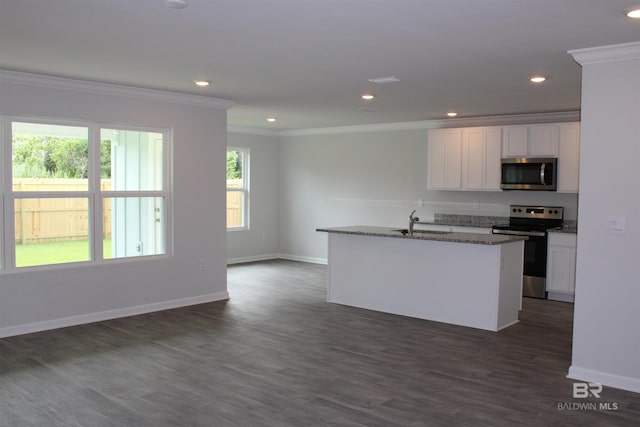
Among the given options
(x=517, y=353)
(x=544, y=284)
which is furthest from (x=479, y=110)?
(x=517, y=353)

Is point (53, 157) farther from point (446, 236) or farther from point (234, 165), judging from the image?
point (234, 165)

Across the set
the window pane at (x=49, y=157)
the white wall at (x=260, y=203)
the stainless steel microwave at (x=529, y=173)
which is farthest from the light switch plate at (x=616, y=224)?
the white wall at (x=260, y=203)

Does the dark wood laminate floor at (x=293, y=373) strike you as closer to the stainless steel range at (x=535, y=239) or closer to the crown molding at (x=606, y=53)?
the stainless steel range at (x=535, y=239)

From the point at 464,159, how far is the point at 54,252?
5.35 meters

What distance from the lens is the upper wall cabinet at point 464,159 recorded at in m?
7.64

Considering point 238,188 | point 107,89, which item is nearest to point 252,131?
point 238,188

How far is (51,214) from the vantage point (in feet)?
17.9

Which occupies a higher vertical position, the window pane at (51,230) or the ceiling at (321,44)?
the ceiling at (321,44)

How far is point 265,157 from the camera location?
10156 mm

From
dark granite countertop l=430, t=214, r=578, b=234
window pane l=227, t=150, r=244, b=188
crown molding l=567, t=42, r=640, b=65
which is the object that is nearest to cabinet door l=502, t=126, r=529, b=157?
dark granite countertop l=430, t=214, r=578, b=234

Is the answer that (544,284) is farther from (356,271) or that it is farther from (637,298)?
(637,298)

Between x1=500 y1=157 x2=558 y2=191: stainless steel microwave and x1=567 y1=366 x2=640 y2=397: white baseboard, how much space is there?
→ 11.4 feet

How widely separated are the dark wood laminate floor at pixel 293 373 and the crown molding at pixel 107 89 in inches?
91.8

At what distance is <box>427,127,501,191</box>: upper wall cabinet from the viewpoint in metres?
7.64
